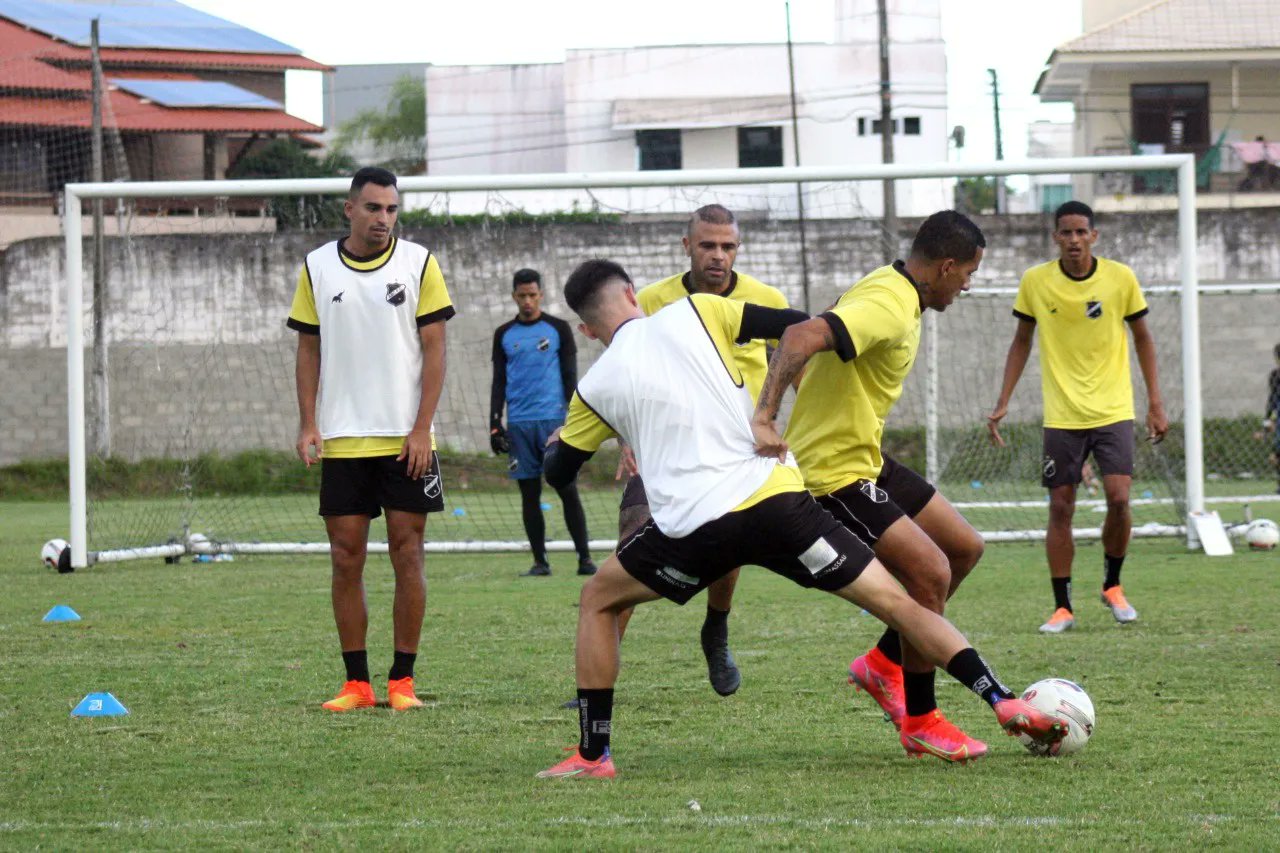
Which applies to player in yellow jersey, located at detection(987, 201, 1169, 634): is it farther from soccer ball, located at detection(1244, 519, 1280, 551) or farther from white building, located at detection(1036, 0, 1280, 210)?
white building, located at detection(1036, 0, 1280, 210)

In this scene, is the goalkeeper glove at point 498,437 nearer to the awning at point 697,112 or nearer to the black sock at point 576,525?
the black sock at point 576,525

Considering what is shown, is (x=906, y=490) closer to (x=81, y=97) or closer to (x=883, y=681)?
(x=883, y=681)

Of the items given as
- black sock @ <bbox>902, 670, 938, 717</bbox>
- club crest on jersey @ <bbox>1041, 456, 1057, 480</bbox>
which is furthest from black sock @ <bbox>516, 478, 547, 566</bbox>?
black sock @ <bbox>902, 670, 938, 717</bbox>

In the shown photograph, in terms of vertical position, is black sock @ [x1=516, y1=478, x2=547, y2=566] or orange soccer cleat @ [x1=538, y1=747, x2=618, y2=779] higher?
black sock @ [x1=516, y1=478, x2=547, y2=566]

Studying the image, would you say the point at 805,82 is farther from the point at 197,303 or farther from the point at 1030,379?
the point at 197,303

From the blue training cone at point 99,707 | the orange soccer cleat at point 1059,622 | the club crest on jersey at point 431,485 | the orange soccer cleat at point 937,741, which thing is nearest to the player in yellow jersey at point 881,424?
the orange soccer cleat at point 937,741

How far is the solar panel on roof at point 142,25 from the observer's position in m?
40.6

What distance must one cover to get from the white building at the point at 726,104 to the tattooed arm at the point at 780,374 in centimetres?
4110

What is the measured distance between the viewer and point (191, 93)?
39.8 metres

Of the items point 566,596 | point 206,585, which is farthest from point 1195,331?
point 206,585

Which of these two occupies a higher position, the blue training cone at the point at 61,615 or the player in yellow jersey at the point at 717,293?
the player in yellow jersey at the point at 717,293

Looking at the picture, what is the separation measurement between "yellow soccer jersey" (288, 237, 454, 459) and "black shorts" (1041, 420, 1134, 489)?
142 inches

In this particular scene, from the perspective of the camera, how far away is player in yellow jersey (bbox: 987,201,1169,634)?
8.55 m

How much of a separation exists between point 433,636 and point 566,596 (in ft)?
6.53
